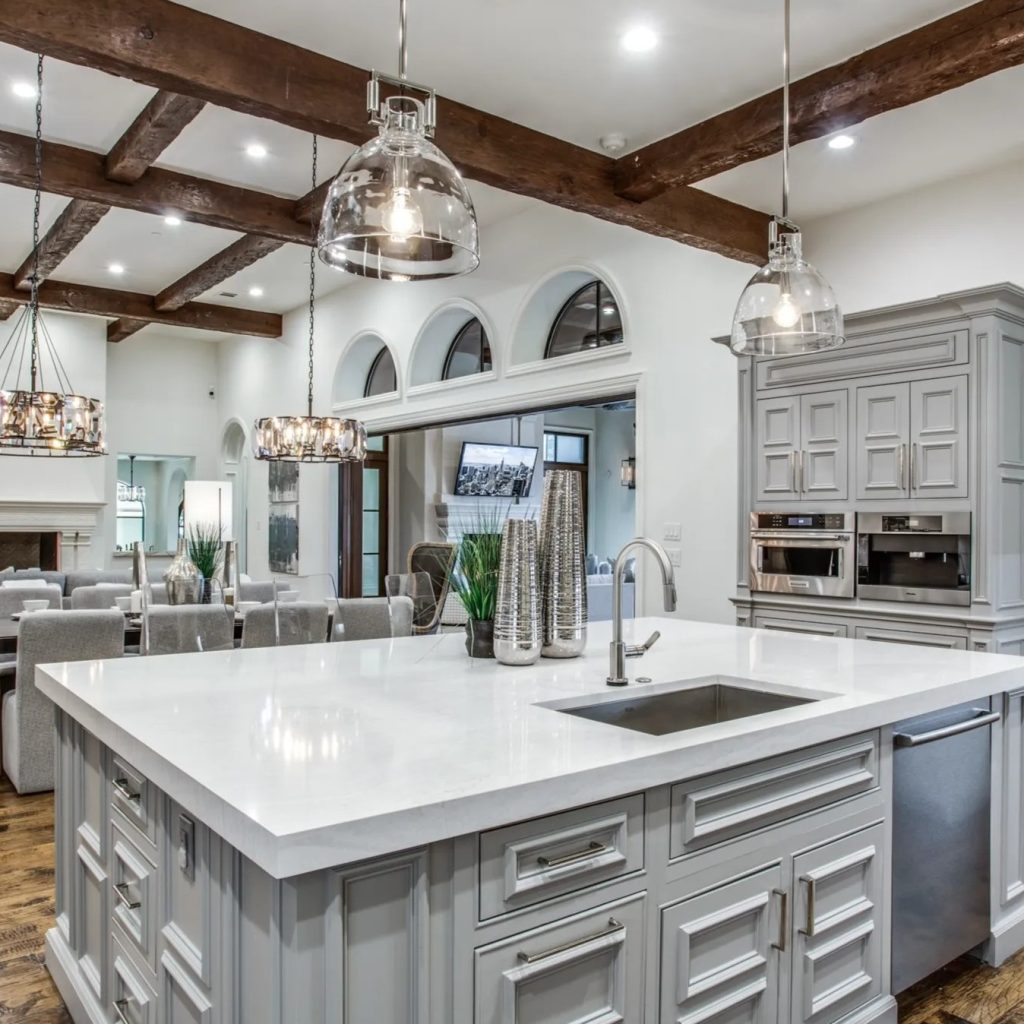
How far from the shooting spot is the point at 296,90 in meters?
3.44

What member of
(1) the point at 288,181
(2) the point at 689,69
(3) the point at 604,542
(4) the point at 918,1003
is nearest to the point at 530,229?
(1) the point at 288,181

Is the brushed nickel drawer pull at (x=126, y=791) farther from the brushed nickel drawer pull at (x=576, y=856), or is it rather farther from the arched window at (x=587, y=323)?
the arched window at (x=587, y=323)

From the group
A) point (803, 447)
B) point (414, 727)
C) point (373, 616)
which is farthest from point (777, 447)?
point (414, 727)

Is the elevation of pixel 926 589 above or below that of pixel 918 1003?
above

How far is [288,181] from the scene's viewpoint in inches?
215

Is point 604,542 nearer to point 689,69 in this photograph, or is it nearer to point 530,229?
point 530,229

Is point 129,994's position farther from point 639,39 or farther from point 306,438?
point 306,438

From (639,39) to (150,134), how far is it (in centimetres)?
245

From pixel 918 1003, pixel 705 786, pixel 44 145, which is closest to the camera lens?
pixel 705 786

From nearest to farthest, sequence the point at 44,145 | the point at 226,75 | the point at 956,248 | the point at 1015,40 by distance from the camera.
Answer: the point at 1015,40
the point at 226,75
the point at 956,248
the point at 44,145

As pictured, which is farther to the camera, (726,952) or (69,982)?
(69,982)

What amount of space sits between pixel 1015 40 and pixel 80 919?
385cm

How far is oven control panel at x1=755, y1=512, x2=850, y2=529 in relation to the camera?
4137 mm

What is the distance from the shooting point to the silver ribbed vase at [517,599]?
2.34 metres
